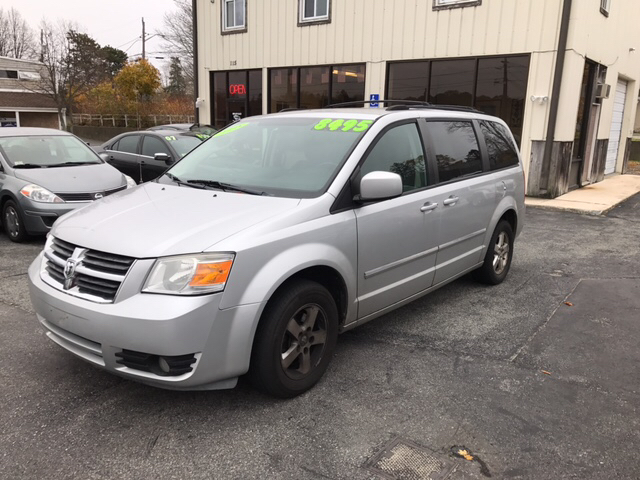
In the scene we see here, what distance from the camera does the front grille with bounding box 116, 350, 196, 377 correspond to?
2812mm

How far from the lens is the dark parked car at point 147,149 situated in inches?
375

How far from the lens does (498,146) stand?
5477 millimetres

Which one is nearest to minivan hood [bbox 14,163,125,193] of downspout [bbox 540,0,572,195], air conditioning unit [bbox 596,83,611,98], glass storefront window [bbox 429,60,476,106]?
glass storefront window [bbox 429,60,476,106]

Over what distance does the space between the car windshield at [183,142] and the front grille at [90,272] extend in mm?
6359

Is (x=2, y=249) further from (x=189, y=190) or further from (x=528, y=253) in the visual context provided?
(x=528, y=253)

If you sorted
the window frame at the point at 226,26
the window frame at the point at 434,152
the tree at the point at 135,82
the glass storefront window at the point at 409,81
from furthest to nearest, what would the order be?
the tree at the point at 135,82, the window frame at the point at 226,26, the glass storefront window at the point at 409,81, the window frame at the point at 434,152

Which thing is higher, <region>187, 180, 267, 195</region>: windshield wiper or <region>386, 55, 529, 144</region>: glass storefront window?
<region>386, 55, 529, 144</region>: glass storefront window

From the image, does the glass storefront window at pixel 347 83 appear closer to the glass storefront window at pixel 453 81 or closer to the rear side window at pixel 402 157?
the glass storefront window at pixel 453 81

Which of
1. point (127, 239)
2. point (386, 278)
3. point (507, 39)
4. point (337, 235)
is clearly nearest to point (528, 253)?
point (386, 278)

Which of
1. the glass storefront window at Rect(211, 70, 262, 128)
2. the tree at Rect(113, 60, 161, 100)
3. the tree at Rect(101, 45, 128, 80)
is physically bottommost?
the glass storefront window at Rect(211, 70, 262, 128)

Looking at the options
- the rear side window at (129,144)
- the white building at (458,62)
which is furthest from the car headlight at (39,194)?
the white building at (458,62)

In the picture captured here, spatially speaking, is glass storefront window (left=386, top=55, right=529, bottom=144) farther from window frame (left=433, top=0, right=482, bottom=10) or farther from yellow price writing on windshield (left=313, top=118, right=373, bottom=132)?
yellow price writing on windshield (left=313, top=118, right=373, bottom=132)

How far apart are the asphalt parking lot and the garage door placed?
46.2ft

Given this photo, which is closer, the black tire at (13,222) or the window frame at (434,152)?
the window frame at (434,152)
